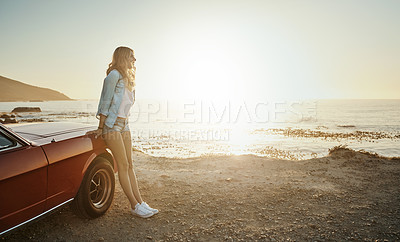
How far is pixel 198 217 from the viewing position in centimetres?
399

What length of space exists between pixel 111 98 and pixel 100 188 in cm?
156

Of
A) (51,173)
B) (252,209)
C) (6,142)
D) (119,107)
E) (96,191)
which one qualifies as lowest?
(252,209)

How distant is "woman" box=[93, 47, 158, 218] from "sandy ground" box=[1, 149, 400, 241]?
2.07 ft

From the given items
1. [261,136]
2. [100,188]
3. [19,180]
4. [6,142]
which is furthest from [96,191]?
[261,136]

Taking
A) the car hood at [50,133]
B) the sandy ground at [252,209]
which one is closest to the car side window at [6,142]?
the car hood at [50,133]

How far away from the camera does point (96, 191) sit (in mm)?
3830

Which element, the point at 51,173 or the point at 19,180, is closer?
the point at 19,180

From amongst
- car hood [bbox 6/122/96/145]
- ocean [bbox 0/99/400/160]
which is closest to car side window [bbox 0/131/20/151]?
car hood [bbox 6/122/96/145]

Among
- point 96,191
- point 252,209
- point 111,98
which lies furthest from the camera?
point 252,209

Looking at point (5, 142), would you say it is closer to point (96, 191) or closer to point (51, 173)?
point (51, 173)

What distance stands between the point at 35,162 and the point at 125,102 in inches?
54.8

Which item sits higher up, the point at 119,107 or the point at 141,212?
the point at 119,107

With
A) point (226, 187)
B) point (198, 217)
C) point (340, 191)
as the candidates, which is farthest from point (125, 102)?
point (340, 191)

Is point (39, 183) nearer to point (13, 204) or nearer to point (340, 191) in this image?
point (13, 204)
